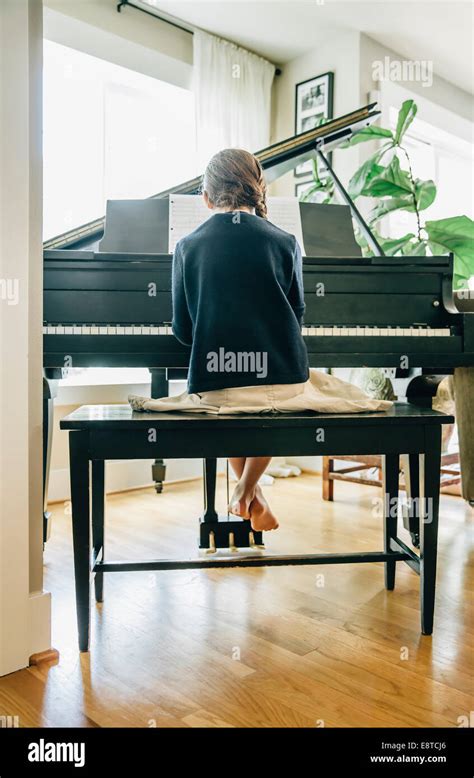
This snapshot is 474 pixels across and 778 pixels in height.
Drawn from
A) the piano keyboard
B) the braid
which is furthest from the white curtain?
the braid

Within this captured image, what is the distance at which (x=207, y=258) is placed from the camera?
172 centimetres

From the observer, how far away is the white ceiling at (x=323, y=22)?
3939mm

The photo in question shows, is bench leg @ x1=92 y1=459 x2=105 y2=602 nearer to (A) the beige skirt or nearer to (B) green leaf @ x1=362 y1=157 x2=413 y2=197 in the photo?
(A) the beige skirt

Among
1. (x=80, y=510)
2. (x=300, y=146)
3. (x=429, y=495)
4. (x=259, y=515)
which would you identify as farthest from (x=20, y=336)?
(x=300, y=146)

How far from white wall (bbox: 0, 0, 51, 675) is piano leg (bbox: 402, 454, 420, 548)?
125cm

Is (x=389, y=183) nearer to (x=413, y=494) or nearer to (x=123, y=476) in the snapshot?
(x=413, y=494)

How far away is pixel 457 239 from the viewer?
11.5 feet

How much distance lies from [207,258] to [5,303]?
0.53 meters

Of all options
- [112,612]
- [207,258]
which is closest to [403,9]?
[207,258]

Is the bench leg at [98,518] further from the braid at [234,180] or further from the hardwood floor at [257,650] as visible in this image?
the braid at [234,180]

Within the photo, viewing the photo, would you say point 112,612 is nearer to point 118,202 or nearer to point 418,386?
point 418,386

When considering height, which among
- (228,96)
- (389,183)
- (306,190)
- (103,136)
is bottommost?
(389,183)

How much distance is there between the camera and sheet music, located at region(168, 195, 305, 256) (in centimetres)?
243

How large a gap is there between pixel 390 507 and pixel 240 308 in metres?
0.87
